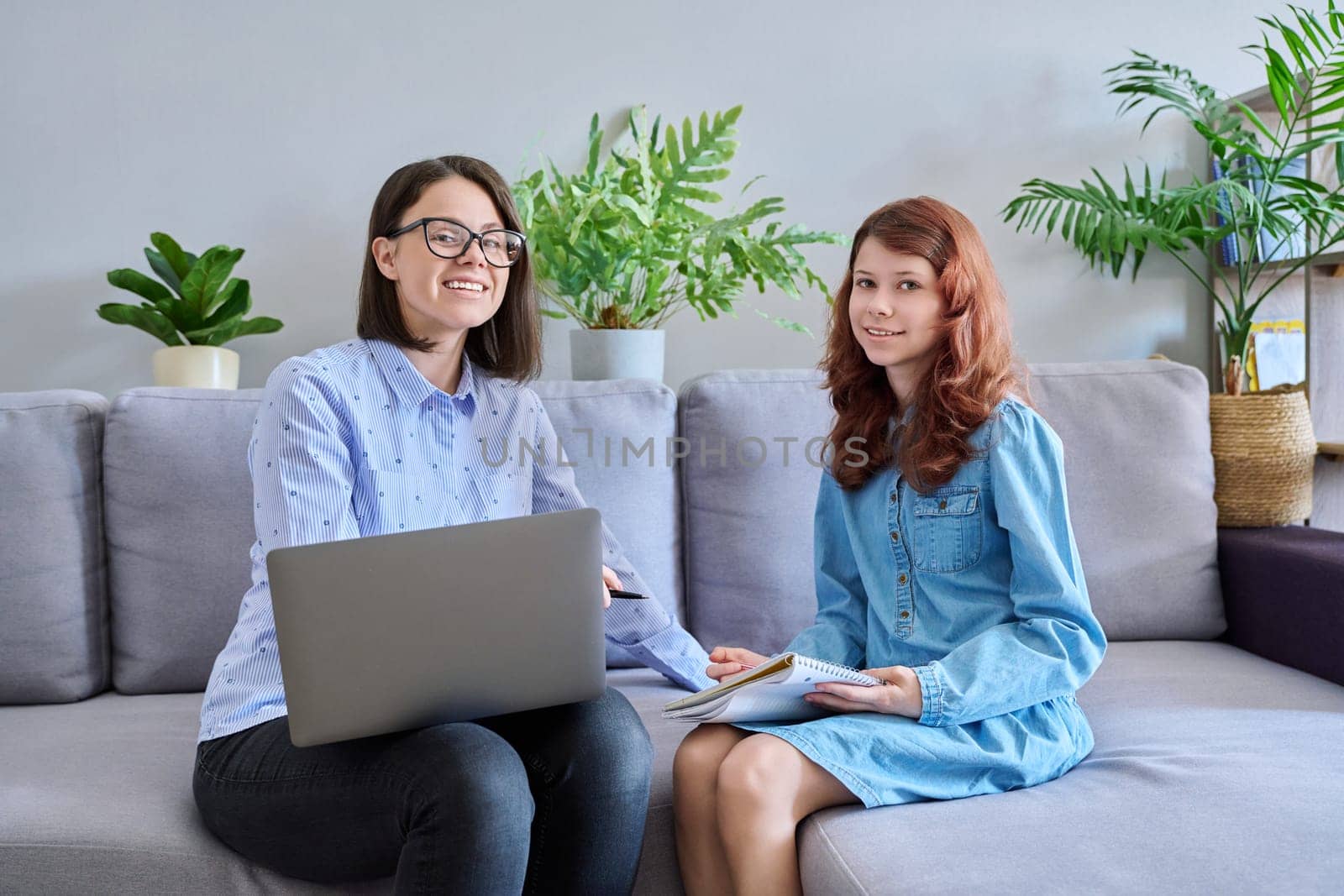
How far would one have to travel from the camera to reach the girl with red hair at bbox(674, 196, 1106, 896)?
118 centimetres

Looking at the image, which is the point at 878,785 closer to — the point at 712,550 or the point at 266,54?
the point at 712,550

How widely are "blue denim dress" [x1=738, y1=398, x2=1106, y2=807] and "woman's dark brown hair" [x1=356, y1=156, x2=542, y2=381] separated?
0.51 meters

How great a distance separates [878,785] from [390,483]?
70cm

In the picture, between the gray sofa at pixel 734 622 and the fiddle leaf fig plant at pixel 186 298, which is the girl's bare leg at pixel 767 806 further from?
the fiddle leaf fig plant at pixel 186 298

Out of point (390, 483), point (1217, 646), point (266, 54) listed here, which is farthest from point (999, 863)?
point (266, 54)

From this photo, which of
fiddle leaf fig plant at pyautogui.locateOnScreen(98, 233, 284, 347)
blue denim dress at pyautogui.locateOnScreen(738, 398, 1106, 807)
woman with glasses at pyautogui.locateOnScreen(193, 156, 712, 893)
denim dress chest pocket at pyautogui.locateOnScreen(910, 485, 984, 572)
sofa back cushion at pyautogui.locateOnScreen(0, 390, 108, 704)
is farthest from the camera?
fiddle leaf fig plant at pyautogui.locateOnScreen(98, 233, 284, 347)

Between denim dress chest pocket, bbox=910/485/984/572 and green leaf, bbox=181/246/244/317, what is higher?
green leaf, bbox=181/246/244/317

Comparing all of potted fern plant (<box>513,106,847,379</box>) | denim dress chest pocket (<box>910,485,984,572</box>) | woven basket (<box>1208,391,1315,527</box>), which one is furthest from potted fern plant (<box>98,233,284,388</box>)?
woven basket (<box>1208,391,1315,527</box>)

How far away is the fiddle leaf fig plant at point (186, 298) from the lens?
1.89 meters

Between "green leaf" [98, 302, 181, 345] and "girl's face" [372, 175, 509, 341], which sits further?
"green leaf" [98, 302, 181, 345]

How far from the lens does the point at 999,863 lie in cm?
103

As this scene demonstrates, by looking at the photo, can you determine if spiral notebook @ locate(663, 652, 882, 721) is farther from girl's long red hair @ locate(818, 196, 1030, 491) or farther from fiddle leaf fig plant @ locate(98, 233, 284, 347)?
fiddle leaf fig plant @ locate(98, 233, 284, 347)

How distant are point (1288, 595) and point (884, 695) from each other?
0.92 meters

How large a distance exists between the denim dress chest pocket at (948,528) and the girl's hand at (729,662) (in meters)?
0.25
